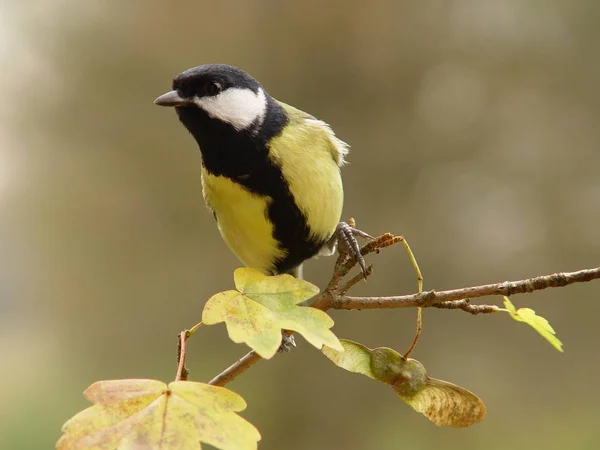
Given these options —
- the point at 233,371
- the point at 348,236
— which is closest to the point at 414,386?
the point at 233,371

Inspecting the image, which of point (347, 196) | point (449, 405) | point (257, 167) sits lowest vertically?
point (347, 196)

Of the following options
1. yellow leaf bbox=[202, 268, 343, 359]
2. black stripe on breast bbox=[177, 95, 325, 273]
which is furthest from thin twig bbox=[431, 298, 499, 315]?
black stripe on breast bbox=[177, 95, 325, 273]

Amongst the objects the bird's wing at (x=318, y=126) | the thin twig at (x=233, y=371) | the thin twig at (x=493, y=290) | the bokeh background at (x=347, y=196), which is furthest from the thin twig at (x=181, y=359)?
the bokeh background at (x=347, y=196)

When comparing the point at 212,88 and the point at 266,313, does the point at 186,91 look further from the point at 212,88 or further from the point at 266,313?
the point at 266,313

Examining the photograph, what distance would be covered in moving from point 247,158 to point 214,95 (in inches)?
3.1

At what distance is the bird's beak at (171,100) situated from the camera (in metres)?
0.67

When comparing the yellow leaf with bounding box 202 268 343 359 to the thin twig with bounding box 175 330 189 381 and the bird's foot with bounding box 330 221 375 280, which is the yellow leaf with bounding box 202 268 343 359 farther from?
the bird's foot with bounding box 330 221 375 280

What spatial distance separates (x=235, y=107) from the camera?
0.71m

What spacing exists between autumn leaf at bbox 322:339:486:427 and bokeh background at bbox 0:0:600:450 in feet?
5.11

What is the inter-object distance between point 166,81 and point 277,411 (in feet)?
3.80

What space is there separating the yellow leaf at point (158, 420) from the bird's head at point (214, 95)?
377 mm

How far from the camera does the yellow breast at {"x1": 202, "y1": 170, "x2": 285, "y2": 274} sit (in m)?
0.74

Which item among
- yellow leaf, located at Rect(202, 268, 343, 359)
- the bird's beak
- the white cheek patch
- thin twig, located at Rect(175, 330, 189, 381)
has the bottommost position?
thin twig, located at Rect(175, 330, 189, 381)

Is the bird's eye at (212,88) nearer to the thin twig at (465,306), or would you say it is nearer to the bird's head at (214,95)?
the bird's head at (214,95)
